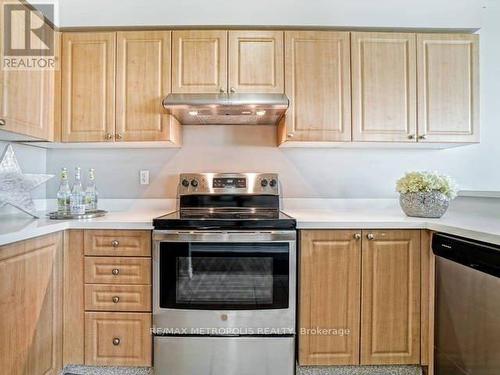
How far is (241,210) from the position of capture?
2111 millimetres

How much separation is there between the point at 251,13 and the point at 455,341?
2133mm

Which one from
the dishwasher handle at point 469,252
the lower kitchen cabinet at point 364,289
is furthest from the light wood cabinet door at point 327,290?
the dishwasher handle at point 469,252

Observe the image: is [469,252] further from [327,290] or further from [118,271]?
[118,271]

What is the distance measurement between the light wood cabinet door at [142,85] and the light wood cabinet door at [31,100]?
1.35 feet

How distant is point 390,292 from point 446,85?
4.51 feet

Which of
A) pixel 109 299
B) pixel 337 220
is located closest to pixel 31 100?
pixel 109 299

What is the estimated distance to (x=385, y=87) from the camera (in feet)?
6.45

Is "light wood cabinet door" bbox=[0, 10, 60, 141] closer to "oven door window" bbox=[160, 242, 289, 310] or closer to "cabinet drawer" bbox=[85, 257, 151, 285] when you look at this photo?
"cabinet drawer" bbox=[85, 257, 151, 285]

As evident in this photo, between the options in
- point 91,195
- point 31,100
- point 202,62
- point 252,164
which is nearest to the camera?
point 31,100

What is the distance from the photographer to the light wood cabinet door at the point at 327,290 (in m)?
1.63

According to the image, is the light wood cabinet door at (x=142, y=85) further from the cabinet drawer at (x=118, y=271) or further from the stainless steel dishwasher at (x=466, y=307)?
the stainless steel dishwasher at (x=466, y=307)

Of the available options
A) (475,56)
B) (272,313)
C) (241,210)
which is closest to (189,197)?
(241,210)

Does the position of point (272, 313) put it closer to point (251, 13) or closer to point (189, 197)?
point (189, 197)

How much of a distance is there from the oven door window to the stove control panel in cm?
60
